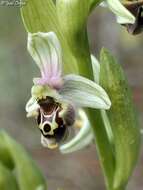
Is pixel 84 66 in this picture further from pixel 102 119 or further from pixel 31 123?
pixel 31 123

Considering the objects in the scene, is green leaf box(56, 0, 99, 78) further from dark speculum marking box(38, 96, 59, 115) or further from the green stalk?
dark speculum marking box(38, 96, 59, 115)

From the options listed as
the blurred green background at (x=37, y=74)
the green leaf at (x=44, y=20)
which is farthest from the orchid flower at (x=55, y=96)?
the blurred green background at (x=37, y=74)

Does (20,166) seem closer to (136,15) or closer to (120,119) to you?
(120,119)

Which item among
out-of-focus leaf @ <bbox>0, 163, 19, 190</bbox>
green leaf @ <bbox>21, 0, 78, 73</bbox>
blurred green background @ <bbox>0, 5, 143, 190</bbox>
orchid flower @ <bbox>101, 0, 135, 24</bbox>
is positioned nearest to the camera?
orchid flower @ <bbox>101, 0, 135, 24</bbox>

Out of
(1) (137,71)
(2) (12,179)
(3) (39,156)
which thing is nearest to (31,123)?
(3) (39,156)

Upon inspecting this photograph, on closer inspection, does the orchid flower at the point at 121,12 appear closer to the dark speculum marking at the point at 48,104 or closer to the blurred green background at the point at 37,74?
the dark speculum marking at the point at 48,104

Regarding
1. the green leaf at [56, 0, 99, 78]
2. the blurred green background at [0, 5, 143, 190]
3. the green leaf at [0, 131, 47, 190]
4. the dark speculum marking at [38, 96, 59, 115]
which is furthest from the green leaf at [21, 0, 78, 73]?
the blurred green background at [0, 5, 143, 190]

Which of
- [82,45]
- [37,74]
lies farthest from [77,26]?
[37,74]

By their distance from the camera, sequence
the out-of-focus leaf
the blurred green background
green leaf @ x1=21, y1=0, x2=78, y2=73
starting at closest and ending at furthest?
green leaf @ x1=21, y1=0, x2=78, y2=73 < the out-of-focus leaf < the blurred green background
